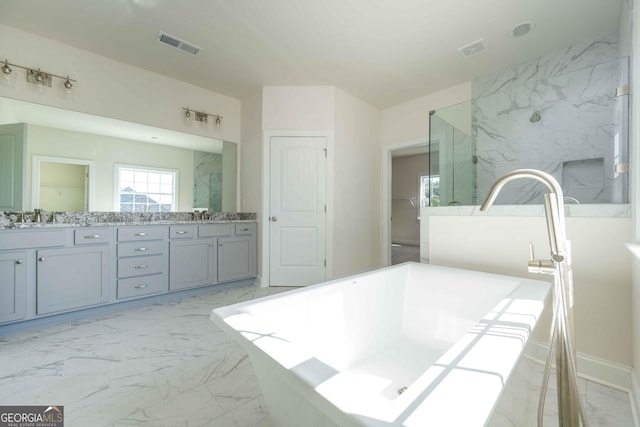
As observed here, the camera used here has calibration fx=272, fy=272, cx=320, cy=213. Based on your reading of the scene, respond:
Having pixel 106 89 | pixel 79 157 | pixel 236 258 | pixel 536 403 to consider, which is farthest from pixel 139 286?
pixel 536 403

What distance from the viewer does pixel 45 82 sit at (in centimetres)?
243

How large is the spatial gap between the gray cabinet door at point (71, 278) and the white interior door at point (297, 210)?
5.46ft

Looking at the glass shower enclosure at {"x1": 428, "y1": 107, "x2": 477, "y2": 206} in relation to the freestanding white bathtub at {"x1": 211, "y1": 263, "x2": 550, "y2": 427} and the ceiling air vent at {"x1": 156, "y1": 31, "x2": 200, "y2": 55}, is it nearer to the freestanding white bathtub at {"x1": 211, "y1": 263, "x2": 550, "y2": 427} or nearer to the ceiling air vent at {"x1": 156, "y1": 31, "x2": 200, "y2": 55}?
the freestanding white bathtub at {"x1": 211, "y1": 263, "x2": 550, "y2": 427}

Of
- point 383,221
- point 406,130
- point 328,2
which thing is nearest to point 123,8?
point 328,2

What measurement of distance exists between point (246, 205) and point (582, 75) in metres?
3.59

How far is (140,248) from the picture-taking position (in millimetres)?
2629

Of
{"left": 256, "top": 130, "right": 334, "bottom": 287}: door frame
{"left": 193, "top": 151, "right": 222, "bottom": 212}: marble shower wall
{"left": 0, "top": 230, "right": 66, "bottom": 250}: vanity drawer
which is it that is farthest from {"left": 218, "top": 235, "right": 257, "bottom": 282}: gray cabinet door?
{"left": 0, "top": 230, "right": 66, "bottom": 250}: vanity drawer

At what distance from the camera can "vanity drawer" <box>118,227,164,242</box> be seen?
100 inches

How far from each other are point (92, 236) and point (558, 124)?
4247mm

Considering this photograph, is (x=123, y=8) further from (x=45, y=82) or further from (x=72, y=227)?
(x=72, y=227)

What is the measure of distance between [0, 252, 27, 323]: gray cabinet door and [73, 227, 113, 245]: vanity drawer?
12.8 inches

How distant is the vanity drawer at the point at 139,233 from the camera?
2540 mm

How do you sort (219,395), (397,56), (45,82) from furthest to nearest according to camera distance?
(397,56)
(45,82)
(219,395)

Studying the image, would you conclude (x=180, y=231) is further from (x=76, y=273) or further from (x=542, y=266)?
(x=542, y=266)
